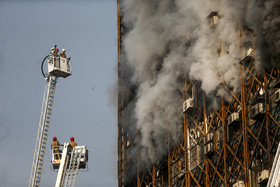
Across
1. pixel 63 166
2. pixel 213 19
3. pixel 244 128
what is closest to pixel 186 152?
pixel 244 128

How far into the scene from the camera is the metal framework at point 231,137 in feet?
123

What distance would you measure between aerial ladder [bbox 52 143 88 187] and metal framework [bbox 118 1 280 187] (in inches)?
264

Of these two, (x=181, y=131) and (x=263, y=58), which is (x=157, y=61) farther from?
(x=263, y=58)

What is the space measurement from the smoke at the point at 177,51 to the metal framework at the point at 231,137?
893mm

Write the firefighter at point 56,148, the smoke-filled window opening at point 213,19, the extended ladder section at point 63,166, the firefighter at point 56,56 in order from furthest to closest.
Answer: the firefighter at point 56,56 → the firefighter at point 56,148 → the extended ladder section at point 63,166 → the smoke-filled window opening at point 213,19

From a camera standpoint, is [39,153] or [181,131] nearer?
[181,131]

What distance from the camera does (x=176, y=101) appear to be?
1907 inches

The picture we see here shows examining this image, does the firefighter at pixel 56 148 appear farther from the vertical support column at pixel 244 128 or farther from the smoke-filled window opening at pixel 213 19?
the vertical support column at pixel 244 128

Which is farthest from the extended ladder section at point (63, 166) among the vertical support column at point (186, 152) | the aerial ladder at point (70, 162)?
the vertical support column at point (186, 152)

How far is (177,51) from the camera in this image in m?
47.9

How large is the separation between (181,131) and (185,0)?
8185mm

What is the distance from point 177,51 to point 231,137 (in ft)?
30.7

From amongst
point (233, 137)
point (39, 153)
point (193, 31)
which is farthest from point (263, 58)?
point (39, 153)

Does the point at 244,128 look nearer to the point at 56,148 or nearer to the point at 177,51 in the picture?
the point at 177,51
